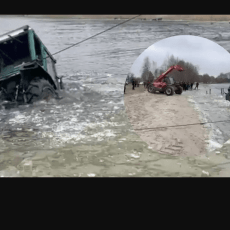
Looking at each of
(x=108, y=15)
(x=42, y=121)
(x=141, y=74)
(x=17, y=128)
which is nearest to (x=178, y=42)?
(x=141, y=74)

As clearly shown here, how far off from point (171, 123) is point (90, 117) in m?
0.57

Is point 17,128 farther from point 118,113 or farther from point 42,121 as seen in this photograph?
point 118,113

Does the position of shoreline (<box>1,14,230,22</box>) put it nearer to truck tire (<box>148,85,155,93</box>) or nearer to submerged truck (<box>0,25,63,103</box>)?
submerged truck (<box>0,25,63,103</box>)

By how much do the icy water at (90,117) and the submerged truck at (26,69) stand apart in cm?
5

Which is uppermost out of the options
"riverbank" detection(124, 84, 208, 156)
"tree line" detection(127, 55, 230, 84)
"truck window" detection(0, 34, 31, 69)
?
"truck window" detection(0, 34, 31, 69)

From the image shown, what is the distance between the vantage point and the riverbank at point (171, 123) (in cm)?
219

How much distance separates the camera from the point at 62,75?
91.0 inches

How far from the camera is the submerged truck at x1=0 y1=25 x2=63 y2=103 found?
7.41 ft

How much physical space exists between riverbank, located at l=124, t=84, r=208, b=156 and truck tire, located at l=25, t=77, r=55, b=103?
643 mm

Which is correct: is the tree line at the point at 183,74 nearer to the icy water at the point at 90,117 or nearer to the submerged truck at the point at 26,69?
the icy water at the point at 90,117

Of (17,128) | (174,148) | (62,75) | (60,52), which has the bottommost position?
(174,148)

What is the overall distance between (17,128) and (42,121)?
0.18 meters

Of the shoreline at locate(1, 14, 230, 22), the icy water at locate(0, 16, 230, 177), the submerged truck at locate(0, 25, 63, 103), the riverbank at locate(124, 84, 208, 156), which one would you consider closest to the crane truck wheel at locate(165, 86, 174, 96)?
the riverbank at locate(124, 84, 208, 156)

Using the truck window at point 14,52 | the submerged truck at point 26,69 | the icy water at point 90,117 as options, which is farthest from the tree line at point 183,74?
the truck window at point 14,52
